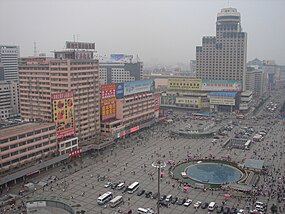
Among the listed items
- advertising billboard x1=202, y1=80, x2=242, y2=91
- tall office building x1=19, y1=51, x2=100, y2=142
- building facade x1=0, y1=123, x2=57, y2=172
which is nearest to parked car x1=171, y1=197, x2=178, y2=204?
building facade x1=0, y1=123, x2=57, y2=172

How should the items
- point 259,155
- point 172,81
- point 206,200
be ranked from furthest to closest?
point 172,81
point 259,155
point 206,200

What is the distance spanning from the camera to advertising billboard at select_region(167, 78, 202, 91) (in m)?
135

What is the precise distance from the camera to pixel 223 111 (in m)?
125

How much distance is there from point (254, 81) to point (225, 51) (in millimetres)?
35705

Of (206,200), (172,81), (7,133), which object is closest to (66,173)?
(7,133)

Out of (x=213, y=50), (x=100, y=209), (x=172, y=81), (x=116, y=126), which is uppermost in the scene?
(x=213, y=50)

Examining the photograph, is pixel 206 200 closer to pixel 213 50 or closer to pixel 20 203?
pixel 20 203

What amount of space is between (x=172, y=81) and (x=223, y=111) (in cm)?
2690

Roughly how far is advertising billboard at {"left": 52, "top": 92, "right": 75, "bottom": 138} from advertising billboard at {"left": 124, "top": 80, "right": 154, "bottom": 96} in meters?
22.3

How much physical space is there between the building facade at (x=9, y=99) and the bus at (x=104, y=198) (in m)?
66.6

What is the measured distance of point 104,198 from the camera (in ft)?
148

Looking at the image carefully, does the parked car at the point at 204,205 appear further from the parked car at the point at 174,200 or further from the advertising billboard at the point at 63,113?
the advertising billboard at the point at 63,113

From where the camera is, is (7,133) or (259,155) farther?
(259,155)

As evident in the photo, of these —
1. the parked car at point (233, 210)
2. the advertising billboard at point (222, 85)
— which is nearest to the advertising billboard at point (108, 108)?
the parked car at point (233, 210)
